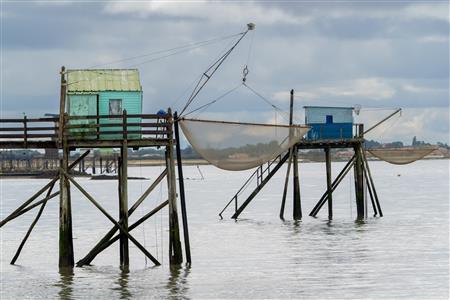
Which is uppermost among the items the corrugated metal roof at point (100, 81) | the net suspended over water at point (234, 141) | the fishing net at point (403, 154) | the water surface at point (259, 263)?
the corrugated metal roof at point (100, 81)

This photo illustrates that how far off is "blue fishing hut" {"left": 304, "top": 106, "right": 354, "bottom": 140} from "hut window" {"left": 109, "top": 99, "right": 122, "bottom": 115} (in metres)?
21.4

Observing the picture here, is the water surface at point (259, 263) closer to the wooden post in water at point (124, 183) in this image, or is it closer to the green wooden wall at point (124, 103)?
the wooden post in water at point (124, 183)

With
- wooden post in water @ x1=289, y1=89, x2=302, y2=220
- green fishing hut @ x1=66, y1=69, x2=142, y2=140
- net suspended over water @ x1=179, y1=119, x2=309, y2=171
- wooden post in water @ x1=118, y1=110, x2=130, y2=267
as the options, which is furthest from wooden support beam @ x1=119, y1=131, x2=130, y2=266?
wooden post in water @ x1=289, y1=89, x2=302, y2=220

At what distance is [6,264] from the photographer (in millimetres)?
40219

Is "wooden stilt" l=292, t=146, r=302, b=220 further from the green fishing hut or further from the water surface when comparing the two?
the green fishing hut

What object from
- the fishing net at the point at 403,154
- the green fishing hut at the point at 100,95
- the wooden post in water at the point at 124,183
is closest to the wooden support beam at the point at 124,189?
the wooden post in water at the point at 124,183

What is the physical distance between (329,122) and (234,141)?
23202 millimetres

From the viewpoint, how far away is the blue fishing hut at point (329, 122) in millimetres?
57281

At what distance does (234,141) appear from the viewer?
35.8 metres

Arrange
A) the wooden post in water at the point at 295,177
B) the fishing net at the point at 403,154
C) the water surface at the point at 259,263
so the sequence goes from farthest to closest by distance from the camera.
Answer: the fishing net at the point at 403,154, the wooden post in water at the point at 295,177, the water surface at the point at 259,263

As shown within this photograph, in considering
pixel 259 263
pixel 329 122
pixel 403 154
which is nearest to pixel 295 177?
pixel 329 122

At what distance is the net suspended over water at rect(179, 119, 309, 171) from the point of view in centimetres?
3500

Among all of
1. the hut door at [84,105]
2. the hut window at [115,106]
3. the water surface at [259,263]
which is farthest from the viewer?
the hut window at [115,106]

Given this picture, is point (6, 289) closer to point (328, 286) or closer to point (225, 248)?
point (328, 286)
